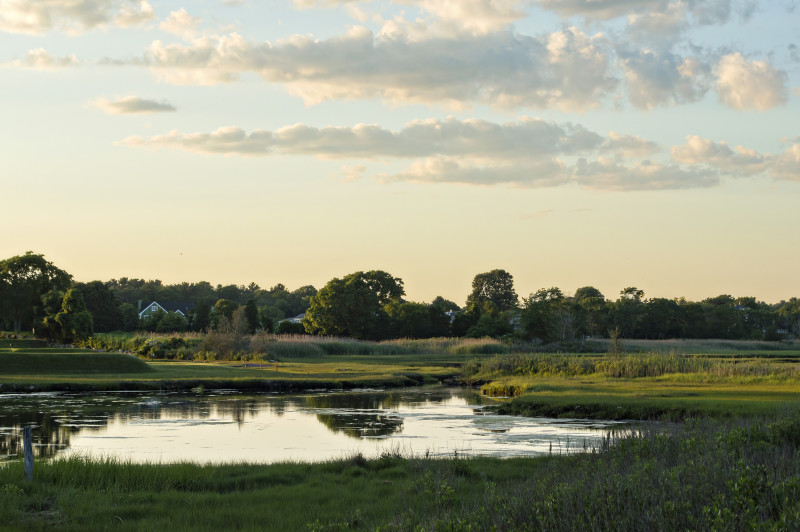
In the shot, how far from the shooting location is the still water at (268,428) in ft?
78.4

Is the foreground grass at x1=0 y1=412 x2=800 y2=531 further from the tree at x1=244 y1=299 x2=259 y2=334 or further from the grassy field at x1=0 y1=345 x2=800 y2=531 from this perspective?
the tree at x1=244 y1=299 x2=259 y2=334

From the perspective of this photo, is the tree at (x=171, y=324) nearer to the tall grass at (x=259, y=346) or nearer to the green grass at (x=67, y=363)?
the tall grass at (x=259, y=346)

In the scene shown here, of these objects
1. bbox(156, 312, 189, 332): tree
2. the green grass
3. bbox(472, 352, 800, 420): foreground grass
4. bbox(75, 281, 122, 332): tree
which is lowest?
bbox(472, 352, 800, 420): foreground grass

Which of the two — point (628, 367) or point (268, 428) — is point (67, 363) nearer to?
point (268, 428)

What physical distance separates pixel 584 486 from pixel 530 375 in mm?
41337

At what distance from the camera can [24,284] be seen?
88.4 meters

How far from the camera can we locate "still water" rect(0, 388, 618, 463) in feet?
78.4

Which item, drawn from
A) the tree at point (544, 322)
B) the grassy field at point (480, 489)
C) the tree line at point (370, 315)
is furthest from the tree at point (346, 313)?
the grassy field at point (480, 489)

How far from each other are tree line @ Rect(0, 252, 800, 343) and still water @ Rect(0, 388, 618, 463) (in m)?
32.9

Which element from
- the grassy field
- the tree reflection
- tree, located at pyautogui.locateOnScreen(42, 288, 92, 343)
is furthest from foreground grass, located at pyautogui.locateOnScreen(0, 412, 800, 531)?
tree, located at pyautogui.locateOnScreen(42, 288, 92, 343)

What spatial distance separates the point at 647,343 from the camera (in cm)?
9444

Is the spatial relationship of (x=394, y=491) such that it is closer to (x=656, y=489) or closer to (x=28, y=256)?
(x=656, y=489)

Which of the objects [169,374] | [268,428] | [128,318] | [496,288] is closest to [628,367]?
[268,428]

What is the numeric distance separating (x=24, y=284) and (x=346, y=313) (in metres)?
38.8
